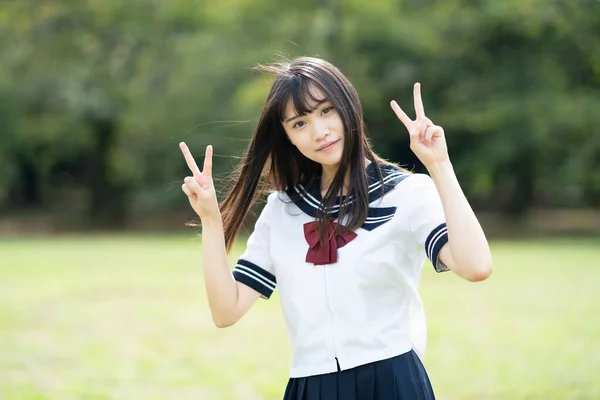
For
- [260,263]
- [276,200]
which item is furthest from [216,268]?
[276,200]

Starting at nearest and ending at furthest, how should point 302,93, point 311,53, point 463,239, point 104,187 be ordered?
point 463,239 < point 302,93 < point 311,53 < point 104,187

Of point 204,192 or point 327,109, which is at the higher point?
point 327,109

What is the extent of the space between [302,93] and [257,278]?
1.67ft

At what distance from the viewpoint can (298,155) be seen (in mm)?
2314

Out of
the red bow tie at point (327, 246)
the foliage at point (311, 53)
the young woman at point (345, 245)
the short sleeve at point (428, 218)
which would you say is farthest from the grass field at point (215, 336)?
the foliage at point (311, 53)

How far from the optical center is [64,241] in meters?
18.7

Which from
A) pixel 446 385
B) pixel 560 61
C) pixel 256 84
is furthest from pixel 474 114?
pixel 446 385

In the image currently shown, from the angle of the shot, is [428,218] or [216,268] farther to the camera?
[216,268]

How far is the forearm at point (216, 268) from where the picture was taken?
7.11 feet

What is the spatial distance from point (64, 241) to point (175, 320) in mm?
10958

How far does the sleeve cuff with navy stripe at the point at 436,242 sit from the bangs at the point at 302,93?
432 mm

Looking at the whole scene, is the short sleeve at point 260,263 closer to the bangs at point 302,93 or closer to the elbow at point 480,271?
the bangs at point 302,93

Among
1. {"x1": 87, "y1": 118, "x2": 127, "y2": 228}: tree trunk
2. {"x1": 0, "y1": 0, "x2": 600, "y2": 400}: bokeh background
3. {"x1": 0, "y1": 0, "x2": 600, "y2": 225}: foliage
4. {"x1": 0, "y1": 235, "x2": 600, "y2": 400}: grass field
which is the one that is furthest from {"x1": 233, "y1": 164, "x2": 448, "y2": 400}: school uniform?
{"x1": 87, "y1": 118, "x2": 127, "y2": 228}: tree trunk

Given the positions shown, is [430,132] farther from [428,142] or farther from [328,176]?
[328,176]
